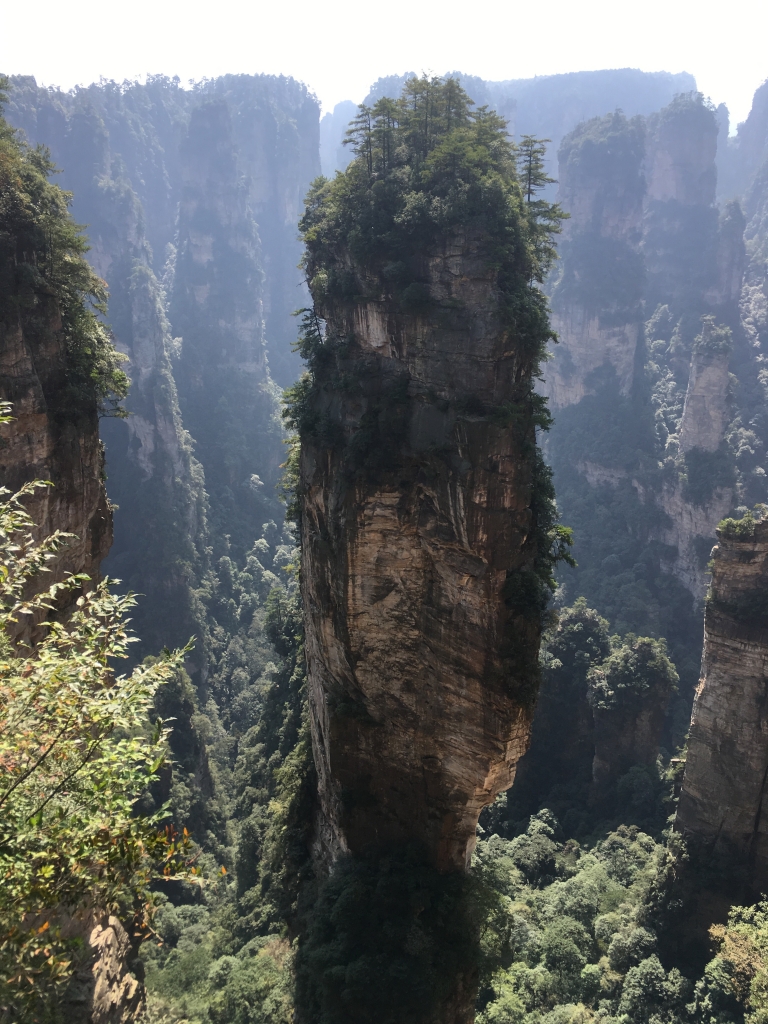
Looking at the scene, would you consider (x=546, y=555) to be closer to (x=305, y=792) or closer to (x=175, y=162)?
(x=305, y=792)

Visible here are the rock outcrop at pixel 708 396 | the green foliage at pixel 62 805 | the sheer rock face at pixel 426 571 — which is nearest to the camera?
the green foliage at pixel 62 805

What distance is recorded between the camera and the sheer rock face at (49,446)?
15.6m

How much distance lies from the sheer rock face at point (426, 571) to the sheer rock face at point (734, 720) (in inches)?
437

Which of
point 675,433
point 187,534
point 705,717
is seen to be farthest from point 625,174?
point 705,717

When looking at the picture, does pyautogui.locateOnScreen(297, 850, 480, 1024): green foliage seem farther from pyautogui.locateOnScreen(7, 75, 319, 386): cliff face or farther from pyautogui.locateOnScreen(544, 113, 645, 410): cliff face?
pyautogui.locateOnScreen(7, 75, 319, 386): cliff face

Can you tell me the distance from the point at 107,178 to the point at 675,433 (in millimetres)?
86861

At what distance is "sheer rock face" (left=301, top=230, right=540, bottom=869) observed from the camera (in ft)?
54.9

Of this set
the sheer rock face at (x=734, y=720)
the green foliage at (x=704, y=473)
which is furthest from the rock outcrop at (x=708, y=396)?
the sheer rock face at (x=734, y=720)

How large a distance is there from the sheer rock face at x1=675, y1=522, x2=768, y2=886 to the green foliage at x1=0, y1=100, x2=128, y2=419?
22.5 m

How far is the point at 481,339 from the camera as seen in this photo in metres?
17.4

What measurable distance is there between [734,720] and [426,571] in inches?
573

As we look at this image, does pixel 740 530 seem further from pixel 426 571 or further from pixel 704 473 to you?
pixel 704 473

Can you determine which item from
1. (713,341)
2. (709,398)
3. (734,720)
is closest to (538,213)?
(734,720)

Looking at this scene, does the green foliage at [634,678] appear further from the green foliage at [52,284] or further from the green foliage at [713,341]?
the green foliage at [713,341]
